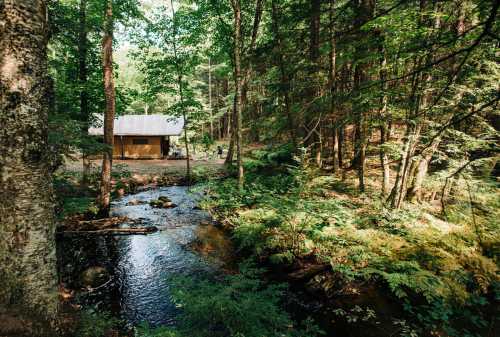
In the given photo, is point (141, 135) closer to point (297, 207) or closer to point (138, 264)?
point (138, 264)

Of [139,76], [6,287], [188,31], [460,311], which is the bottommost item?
[460,311]

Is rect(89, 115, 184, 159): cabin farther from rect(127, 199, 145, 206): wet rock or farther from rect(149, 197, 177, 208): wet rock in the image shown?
rect(149, 197, 177, 208): wet rock

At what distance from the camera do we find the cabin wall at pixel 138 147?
2748 centimetres

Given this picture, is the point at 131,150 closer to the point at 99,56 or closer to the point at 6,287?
the point at 99,56

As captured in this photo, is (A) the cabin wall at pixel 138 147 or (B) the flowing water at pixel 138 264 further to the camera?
(A) the cabin wall at pixel 138 147

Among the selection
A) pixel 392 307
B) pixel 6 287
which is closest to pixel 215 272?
pixel 392 307

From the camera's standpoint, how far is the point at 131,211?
1200 centimetres

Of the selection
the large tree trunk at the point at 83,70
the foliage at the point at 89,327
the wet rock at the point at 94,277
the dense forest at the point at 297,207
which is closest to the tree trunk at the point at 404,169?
the dense forest at the point at 297,207

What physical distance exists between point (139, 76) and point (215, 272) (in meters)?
37.9

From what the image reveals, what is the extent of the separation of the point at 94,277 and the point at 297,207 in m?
5.61

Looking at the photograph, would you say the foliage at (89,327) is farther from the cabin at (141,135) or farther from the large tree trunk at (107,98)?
the cabin at (141,135)

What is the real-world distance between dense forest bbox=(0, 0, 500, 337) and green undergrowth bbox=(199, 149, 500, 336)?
1.6 inches

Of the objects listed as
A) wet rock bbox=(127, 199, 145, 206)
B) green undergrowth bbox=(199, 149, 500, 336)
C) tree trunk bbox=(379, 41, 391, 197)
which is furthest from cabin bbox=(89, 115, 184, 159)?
tree trunk bbox=(379, 41, 391, 197)

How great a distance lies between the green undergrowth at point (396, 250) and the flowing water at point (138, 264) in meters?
2.08
